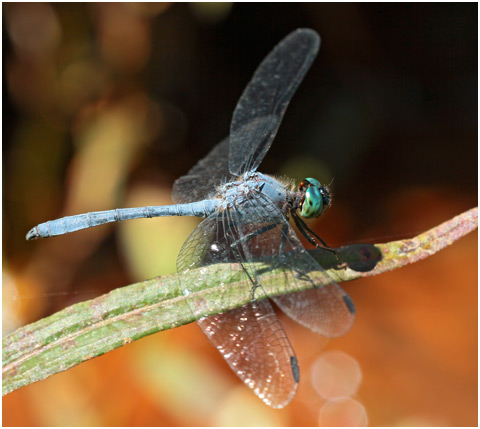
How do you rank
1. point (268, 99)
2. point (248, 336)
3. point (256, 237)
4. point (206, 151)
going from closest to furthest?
point (248, 336)
point (256, 237)
point (268, 99)
point (206, 151)

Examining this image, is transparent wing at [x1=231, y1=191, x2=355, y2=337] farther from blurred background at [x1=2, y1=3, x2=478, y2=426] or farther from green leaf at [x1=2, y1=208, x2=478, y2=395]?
blurred background at [x1=2, y1=3, x2=478, y2=426]

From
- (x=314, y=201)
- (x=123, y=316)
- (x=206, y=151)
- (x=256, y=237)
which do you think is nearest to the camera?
(x=123, y=316)

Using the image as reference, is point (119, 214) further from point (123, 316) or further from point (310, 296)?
point (310, 296)

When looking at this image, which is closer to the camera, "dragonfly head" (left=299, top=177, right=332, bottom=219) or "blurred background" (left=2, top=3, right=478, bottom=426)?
"dragonfly head" (left=299, top=177, right=332, bottom=219)

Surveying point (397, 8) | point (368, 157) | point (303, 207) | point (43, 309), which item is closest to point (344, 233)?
point (368, 157)

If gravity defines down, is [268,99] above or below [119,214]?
above

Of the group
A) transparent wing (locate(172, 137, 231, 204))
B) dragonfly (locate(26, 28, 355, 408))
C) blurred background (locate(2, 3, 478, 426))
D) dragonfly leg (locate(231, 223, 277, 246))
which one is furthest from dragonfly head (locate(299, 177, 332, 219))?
blurred background (locate(2, 3, 478, 426))

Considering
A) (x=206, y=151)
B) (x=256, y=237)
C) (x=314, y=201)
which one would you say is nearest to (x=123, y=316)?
(x=256, y=237)
